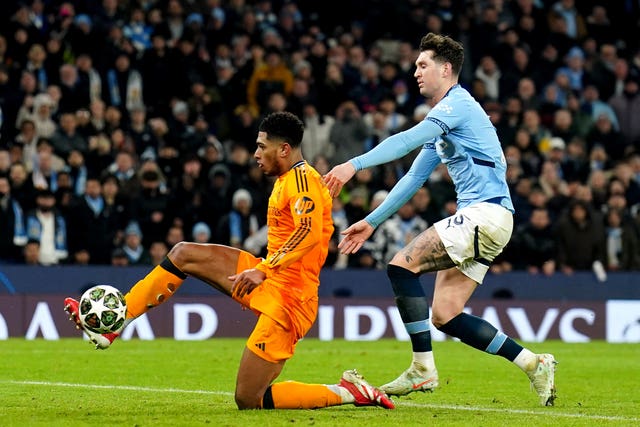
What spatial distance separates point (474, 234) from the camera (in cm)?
905

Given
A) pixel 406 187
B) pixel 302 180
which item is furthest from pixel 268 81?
pixel 302 180

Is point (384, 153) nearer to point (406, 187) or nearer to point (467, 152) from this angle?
point (467, 152)

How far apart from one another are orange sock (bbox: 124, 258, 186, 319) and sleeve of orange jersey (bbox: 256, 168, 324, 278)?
0.82m

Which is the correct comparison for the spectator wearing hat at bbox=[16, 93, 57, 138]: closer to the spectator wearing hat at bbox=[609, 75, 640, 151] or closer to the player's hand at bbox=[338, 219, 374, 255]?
the spectator wearing hat at bbox=[609, 75, 640, 151]

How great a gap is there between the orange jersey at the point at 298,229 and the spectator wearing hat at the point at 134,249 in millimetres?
9341

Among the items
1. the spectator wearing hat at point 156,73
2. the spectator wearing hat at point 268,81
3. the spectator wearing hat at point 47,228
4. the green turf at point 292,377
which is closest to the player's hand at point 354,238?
the green turf at point 292,377

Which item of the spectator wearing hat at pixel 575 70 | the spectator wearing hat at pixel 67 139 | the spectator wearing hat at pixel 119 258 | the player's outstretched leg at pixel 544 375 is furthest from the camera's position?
the spectator wearing hat at pixel 575 70

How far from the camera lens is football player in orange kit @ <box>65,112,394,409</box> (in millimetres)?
8602

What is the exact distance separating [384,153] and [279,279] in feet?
3.80

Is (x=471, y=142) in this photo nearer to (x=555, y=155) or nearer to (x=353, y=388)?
(x=353, y=388)

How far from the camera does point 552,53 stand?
76.5ft

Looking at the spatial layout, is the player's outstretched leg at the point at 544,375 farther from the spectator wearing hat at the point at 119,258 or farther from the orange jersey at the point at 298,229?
the spectator wearing hat at the point at 119,258

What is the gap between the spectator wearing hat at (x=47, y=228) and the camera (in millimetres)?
17766

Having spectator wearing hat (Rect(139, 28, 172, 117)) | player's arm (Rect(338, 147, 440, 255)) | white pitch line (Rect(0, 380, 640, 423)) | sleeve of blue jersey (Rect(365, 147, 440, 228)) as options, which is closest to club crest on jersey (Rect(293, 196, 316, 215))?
player's arm (Rect(338, 147, 440, 255))
